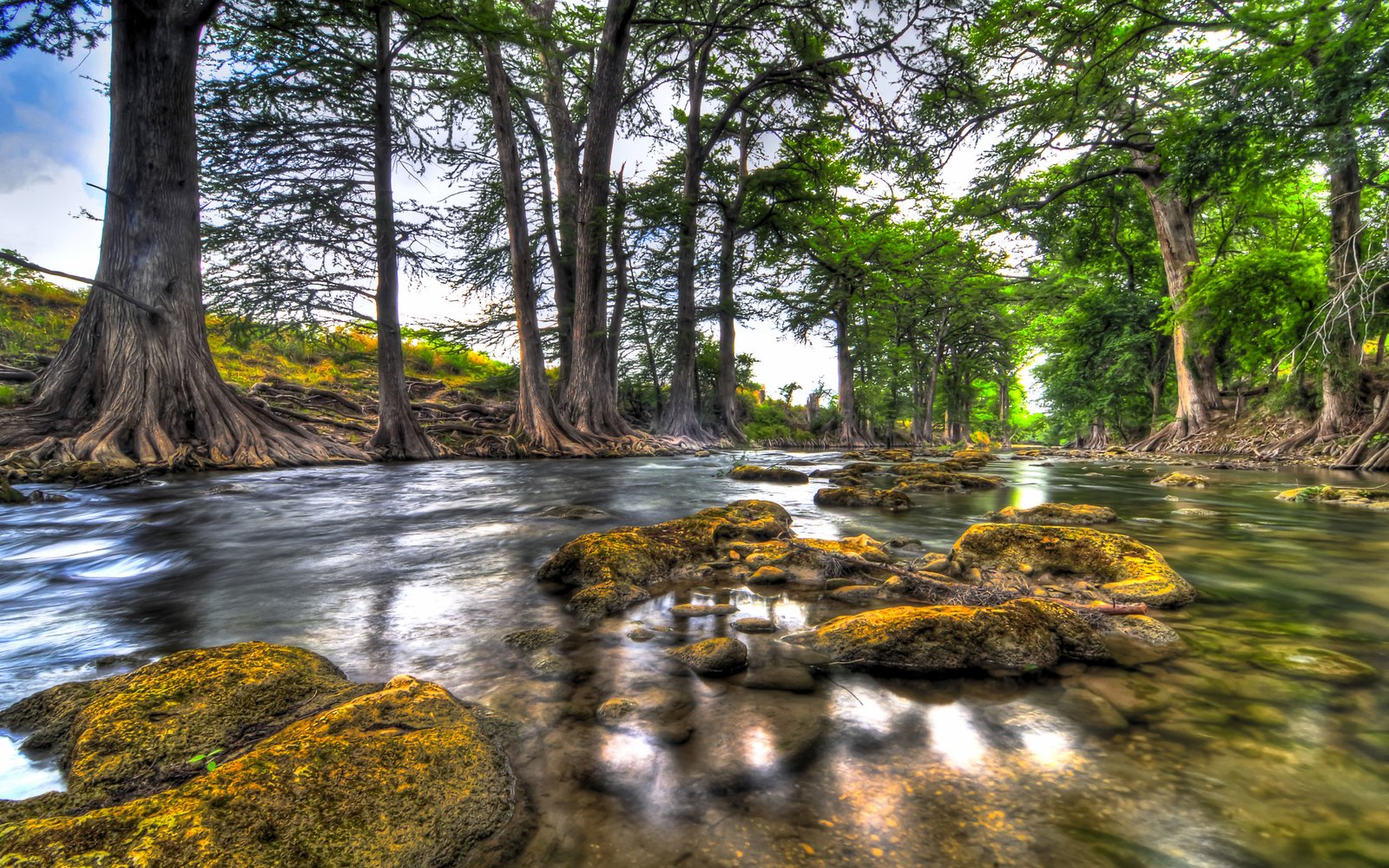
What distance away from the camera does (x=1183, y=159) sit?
28.5 feet

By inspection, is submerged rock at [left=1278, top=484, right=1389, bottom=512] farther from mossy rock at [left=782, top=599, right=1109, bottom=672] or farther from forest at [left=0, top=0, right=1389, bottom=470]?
mossy rock at [left=782, top=599, right=1109, bottom=672]

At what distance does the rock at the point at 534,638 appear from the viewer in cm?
195

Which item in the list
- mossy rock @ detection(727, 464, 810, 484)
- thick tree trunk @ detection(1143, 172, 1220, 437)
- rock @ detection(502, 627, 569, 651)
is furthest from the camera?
thick tree trunk @ detection(1143, 172, 1220, 437)

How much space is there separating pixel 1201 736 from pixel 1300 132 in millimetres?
10975

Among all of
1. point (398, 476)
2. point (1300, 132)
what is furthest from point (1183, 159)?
point (398, 476)

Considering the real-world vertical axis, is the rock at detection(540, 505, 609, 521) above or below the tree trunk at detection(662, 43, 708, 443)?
below

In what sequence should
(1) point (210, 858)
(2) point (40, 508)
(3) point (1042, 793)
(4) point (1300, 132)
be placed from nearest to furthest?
(1) point (210, 858) < (3) point (1042, 793) < (2) point (40, 508) < (4) point (1300, 132)

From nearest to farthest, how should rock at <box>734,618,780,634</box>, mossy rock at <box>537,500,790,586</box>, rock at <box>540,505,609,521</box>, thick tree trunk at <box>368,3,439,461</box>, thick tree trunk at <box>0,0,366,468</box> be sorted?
rock at <box>734,618,780,634</box>
mossy rock at <box>537,500,790,586</box>
rock at <box>540,505,609,521</box>
thick tree trunk at <box>0,0,366,468</box>
thick tree trunk at <box>368,3,439,461</box>

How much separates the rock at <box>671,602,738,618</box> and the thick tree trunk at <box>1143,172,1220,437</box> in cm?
1587

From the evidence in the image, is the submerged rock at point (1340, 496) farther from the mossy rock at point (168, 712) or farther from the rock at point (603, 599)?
the mossy rock at point (168, 712)

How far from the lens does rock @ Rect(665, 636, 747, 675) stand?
175 cm

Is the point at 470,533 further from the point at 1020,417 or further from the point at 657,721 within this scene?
the point at 1020,417

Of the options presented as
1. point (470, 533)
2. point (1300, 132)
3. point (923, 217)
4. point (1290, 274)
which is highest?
point (923, 217)

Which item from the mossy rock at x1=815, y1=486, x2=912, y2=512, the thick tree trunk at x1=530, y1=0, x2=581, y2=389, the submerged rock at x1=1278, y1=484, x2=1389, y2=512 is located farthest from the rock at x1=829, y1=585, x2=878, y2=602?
the thick tree trunk at x1=530, y1=0, x2=581, y2=389
